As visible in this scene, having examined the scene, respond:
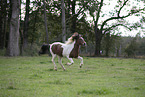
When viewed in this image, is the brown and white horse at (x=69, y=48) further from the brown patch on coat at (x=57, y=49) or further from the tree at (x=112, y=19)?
the tree at (x=112, y=19)

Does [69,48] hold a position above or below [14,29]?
below

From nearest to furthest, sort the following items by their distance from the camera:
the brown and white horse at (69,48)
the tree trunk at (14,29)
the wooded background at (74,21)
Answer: the brown and white horse at (69,48) < the tree trunk at (14,29) < the wooded background at (74,21)

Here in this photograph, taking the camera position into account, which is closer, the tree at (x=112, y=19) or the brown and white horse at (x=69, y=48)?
the brown and white horse at (x=69, y=48)

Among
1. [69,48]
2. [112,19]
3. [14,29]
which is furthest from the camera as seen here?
[112,19]

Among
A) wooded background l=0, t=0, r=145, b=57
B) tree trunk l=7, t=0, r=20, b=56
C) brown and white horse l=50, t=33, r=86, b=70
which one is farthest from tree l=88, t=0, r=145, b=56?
brown and white horse l=50, t=33, r=86, b=70

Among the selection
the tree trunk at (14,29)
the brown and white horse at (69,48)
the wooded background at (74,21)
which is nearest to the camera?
the brown and white horse at (69,48)

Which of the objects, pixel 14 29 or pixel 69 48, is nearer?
pixel 69 48

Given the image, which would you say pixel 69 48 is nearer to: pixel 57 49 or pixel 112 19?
pixel 57 49

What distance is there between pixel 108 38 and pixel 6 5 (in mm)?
18575

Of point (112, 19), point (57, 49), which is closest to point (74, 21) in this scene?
point (112, 19)

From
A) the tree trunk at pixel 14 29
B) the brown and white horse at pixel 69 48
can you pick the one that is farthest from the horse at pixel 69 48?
the tree trunk at pixel 14 29

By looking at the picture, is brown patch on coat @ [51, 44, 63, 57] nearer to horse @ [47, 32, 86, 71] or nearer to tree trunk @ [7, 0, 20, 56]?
horse @ [47, 32, 86, 71]

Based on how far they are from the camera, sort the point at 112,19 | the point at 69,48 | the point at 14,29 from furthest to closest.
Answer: the point at 112,19 < the point at 14,29 < the point at 69,48

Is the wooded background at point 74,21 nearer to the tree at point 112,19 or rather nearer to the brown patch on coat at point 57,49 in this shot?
the tree at point 112,19
